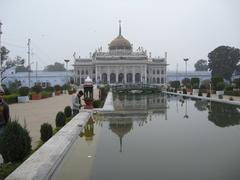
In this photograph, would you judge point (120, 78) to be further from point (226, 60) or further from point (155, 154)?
point (155, 154)

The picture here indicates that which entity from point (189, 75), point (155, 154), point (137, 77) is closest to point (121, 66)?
point (137, 77)

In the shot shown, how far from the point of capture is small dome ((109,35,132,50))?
79.1m

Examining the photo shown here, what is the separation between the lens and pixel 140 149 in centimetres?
709

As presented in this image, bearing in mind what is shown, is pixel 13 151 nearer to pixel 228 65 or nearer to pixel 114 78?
pixel 228 65

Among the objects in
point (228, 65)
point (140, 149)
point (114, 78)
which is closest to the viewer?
point (140, 149)

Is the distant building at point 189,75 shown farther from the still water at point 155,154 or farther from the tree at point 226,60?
the still water at point 155,154

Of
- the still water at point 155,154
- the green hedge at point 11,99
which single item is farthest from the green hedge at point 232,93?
the still water at point 155,154

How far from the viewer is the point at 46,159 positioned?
600cm

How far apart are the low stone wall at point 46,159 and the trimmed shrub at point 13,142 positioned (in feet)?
0.67

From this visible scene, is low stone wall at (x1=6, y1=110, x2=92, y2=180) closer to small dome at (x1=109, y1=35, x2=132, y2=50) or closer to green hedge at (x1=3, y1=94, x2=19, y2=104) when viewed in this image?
green hedge at (x1=3, y1=94, x2=19, y2=104)

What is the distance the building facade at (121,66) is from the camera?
254 ft

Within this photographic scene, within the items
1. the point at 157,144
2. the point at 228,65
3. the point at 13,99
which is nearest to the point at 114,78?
the point at 228,65

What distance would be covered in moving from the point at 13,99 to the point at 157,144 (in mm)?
16476

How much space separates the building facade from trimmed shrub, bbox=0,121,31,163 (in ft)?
229
